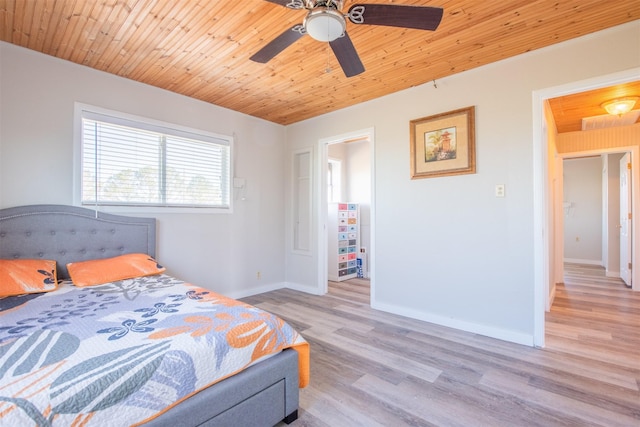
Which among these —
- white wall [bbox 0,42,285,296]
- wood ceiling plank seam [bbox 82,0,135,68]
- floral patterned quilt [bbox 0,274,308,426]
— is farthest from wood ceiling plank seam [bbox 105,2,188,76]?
floral patterned quilt [bbox 0,274,308,426]

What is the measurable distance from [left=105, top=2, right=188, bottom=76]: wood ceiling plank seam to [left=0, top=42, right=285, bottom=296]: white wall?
12.8 inches

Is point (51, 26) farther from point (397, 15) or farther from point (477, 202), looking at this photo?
point (477, 202)

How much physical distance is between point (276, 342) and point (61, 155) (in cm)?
267

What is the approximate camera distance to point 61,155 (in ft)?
8.90

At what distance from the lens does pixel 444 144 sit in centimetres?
308

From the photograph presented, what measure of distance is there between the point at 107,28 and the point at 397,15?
7.05ft

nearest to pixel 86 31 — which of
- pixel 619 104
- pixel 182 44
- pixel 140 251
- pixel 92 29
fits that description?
pixel 92 29

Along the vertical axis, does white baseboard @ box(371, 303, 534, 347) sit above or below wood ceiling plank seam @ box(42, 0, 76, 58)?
below

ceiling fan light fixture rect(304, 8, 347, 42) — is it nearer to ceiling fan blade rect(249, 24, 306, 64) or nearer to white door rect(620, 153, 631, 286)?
ceiling fan blade rect(249, 24, 306, 64)

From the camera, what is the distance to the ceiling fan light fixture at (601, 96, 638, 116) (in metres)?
3.21

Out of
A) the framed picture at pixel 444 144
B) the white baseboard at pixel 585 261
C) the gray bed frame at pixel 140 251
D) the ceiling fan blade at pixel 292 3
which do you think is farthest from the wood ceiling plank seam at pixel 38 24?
the white baseboard at pixel 585 261

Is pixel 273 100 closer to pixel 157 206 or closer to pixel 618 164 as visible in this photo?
pixel 157 206

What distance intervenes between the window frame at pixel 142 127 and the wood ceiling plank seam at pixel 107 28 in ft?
1.52

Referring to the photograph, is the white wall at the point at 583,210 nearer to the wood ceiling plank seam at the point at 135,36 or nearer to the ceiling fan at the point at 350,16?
the ceiling fan at the point at 350,16
